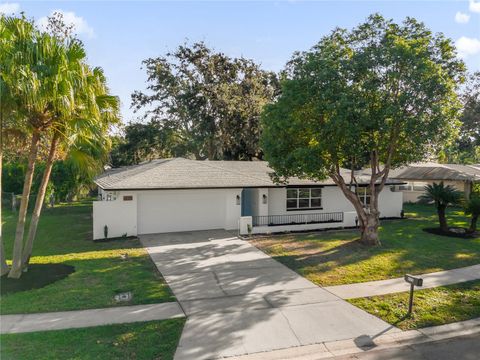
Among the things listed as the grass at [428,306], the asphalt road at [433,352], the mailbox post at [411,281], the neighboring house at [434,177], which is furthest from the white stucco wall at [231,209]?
the neighboring house at [434,177]

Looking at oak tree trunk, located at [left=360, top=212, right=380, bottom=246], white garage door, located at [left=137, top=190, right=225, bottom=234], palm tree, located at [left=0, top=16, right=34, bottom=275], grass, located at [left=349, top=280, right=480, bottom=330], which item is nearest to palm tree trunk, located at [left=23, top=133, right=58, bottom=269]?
palm tree, located at [left=0, top=16, right=34, bottom=275]

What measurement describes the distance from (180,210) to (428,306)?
13229 mm

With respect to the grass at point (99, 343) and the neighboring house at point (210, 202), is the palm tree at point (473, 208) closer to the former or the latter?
the neighboring house at point (210, 202)

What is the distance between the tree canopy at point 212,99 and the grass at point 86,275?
57.6 ft

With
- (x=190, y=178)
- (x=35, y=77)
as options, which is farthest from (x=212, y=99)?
(x=35, y=77)

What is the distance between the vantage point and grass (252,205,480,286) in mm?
13195

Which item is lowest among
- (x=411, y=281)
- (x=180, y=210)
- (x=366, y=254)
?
(x=366, y=254)

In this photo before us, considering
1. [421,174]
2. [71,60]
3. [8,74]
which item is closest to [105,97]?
[71,60]

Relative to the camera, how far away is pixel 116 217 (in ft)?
59.7

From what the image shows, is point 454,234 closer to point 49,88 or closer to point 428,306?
point 428,306

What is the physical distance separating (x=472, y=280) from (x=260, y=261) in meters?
7.52

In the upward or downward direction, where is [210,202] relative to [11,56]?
downward

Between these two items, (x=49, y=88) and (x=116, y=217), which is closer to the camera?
(x=49, y=88)

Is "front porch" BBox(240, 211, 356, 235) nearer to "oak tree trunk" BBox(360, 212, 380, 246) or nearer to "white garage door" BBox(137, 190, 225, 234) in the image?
"white garage door" BBox(137, 190, 225, 234)
